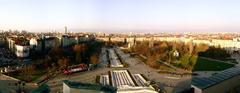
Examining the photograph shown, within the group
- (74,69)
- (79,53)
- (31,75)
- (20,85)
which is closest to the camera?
(20,85)

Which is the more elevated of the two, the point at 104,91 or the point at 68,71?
the point at 104,91

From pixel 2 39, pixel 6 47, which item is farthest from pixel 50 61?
pixel 2 39

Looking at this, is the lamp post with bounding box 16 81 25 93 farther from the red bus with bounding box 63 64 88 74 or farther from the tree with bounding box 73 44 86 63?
the tree with bounding box 73 44 86 63

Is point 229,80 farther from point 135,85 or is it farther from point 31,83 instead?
point 31,83

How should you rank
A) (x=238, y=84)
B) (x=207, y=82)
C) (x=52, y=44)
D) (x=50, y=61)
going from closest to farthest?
(x=207, y=82)
(x=238, y=84)
(x=50, y=61)
(x=52, y=44)

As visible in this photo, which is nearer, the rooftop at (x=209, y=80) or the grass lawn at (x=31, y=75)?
the rooftop at (x=209, y=80)

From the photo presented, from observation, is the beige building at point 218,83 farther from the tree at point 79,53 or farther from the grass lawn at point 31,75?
the tree at point 79,53

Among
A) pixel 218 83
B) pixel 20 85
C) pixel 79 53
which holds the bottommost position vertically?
pixel 20 85

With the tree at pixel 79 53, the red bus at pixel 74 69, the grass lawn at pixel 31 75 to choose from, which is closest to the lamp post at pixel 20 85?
the grass lawn at pixel 31 75

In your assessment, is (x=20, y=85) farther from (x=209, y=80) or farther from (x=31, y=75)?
(x=209, y=80)

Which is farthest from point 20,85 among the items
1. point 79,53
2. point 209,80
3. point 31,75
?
point 79,53

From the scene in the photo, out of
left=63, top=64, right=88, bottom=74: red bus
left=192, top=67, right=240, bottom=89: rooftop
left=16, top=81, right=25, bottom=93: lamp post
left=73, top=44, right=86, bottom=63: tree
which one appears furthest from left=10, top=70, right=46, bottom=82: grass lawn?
left=192, top=67, right=240, bottom=89: rooftop
